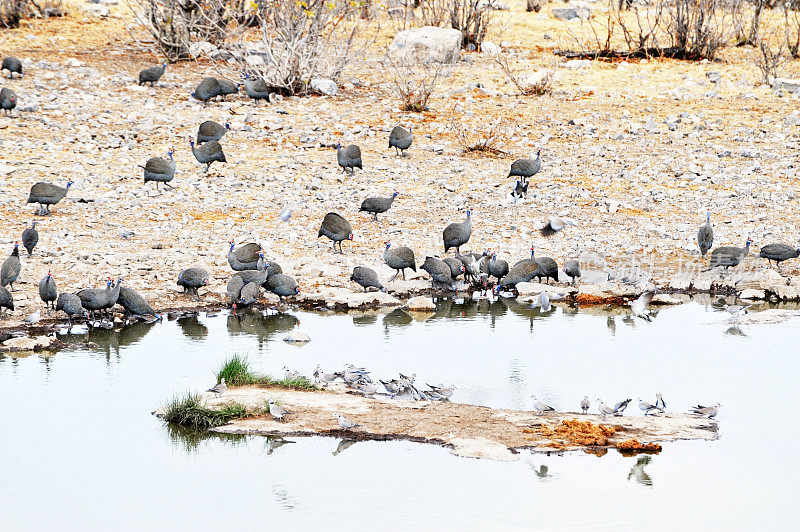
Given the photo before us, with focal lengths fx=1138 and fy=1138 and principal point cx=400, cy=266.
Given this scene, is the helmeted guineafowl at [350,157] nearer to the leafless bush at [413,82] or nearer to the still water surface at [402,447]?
the leafless bush at [413,82]

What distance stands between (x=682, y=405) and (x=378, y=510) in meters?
3.00

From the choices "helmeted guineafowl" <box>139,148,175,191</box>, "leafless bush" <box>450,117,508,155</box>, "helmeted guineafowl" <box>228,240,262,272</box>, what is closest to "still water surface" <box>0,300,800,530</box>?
"helmeted guineafowl" <box>228,240,262,272</box>

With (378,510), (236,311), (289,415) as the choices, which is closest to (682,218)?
(236,311)

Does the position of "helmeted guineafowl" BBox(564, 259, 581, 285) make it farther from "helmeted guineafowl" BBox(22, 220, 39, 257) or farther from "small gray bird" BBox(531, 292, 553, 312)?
"helmeted guineafowl" BBox(22, 220, 39, 257)

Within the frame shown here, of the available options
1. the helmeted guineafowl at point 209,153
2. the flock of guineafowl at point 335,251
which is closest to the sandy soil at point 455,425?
the flock of guineafowl at point 335,251

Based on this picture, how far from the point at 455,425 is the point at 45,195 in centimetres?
730

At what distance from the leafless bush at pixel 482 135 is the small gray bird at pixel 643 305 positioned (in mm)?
5016

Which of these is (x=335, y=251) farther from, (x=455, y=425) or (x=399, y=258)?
(x=455, y=425)

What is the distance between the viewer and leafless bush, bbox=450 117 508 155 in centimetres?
1633

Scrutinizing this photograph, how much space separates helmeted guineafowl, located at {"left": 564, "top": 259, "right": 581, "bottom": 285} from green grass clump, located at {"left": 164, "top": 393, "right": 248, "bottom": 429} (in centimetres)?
518

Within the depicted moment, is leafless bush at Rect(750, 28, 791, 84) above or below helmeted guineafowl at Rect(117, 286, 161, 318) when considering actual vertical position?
above

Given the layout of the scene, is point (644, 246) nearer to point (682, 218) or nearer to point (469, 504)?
point (682, 218)

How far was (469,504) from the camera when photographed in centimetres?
652

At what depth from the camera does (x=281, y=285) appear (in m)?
11.4
